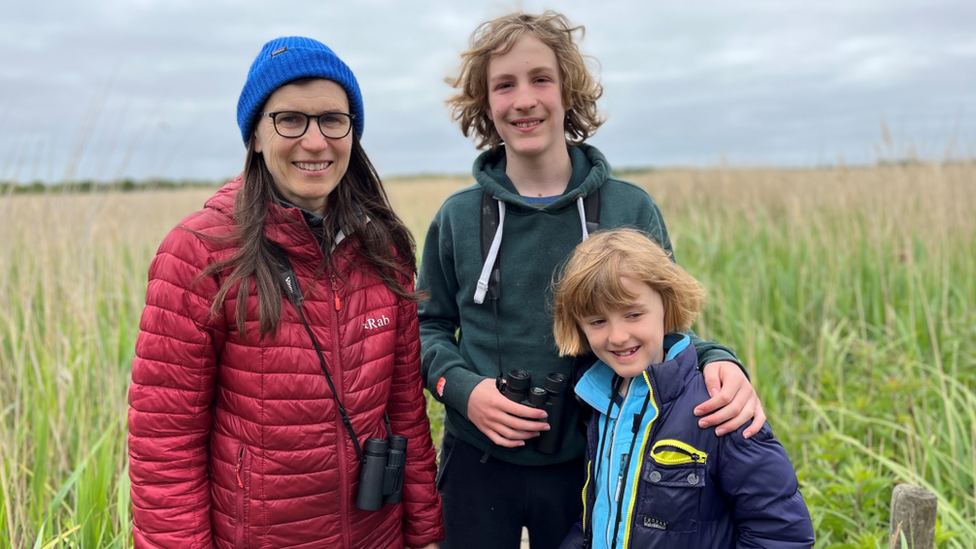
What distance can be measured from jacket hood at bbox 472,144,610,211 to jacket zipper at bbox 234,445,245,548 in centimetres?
95

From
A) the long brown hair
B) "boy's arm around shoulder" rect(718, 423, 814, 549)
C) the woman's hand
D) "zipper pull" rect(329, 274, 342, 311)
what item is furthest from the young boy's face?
"zipper pull" rect(329, 274, 342, 311)

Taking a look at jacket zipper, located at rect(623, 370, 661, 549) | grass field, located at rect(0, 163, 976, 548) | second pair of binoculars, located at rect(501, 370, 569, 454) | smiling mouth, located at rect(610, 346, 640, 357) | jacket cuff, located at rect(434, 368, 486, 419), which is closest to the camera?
jacket zipper, located at rect(623, 370, 661, 549)

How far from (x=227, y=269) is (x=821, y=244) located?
200 inches

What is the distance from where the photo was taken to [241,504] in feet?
4.86

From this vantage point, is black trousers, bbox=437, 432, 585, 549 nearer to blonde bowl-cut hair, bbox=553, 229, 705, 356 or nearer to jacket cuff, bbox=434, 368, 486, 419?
jacket cuff, bbox=434, 368, 486, 419

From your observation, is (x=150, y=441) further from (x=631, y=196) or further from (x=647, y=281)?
(x=631, y=196)

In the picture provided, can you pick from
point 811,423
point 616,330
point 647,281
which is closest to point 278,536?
point 616,330

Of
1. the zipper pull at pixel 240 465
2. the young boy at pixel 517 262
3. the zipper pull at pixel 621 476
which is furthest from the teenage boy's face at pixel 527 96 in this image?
the zipper pull at pixel 240 465

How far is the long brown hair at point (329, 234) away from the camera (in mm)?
1435

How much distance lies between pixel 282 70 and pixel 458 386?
3.07ft

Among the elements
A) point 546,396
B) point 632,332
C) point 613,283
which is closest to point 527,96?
point 613,283

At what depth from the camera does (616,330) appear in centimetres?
158

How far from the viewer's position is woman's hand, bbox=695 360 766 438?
1.44 metres

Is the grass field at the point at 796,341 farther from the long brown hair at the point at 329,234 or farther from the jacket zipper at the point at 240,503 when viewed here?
the long brown hair at the point at 329,234
